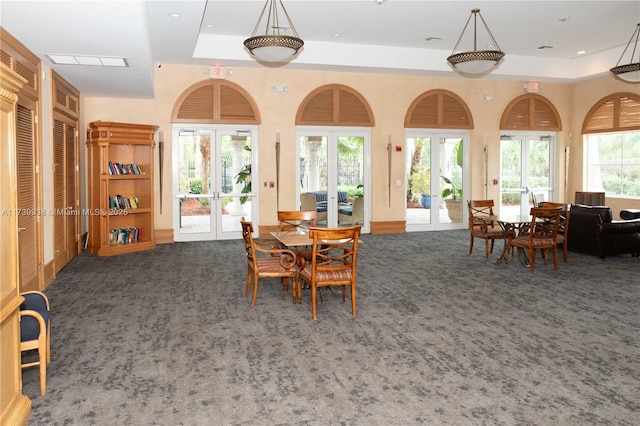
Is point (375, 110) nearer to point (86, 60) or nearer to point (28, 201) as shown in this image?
point (86, 60)

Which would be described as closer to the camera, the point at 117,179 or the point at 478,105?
the point at 117,179

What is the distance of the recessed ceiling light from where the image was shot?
257 inches

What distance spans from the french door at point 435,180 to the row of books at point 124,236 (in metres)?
6.03

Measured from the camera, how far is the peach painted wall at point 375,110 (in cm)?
1023

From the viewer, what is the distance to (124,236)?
922 centimetres

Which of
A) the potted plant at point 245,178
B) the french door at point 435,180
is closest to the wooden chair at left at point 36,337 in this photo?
the potted plant at point 245,178

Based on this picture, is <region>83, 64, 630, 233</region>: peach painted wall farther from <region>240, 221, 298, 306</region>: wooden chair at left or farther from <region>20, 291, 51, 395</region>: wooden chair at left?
<region>20, 291, 51, 395</region>: wooden chair at left

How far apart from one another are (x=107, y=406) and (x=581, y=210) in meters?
8.14

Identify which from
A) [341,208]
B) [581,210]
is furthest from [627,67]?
[341,208]

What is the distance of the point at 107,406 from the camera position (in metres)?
3.23

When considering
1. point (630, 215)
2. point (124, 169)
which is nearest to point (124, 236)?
point (124, 169)

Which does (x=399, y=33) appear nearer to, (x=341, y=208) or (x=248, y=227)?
(x=341, y=208)

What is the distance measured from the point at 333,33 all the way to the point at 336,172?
3074mm

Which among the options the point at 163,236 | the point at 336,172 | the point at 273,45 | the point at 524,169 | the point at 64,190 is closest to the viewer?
the point at 273,45
